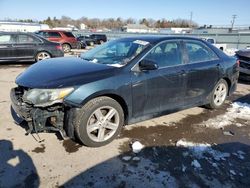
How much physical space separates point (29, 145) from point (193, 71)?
3.16m

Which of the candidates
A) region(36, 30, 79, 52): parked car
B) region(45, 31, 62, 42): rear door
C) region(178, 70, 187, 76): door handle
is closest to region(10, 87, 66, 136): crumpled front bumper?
region(178, 70, 187, 76): door handle

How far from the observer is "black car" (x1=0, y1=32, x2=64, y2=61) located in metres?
11.1

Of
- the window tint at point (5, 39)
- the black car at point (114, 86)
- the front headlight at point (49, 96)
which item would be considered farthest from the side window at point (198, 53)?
the window tint at point (5, 39)

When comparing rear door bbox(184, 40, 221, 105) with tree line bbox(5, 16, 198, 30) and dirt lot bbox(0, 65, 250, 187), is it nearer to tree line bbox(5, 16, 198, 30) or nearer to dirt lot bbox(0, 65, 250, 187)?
dirt lot bbox(0, 65, 250, 187)

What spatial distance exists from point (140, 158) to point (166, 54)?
6.44 feet

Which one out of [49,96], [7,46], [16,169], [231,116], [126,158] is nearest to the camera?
[16,169]

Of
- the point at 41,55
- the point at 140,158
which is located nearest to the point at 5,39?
the point at 41,55

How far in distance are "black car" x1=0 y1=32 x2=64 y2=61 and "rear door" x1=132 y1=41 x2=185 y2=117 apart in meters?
8.23

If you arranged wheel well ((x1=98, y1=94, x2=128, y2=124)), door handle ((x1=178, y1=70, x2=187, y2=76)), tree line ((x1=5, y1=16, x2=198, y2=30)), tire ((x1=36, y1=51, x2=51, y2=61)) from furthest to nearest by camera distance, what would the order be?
tree line ((x1=5, y1=16, x2=198, y2=30)) < tire ((x1=36, y1=51, x2=51, y2=61)) < door handle ((x1=178, y1=70, x2=187, y2=76)) < wheel well ((x1=98, y1=94, x2=128, y2=124))

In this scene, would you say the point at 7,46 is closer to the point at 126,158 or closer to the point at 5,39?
the point at 5,39

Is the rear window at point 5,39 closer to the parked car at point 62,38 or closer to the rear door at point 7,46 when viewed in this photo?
the rear door at point 7,46

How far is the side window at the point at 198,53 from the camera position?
5.04 meters

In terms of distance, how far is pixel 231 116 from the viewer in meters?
5.62

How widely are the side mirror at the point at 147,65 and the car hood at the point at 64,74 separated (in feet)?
1.50
